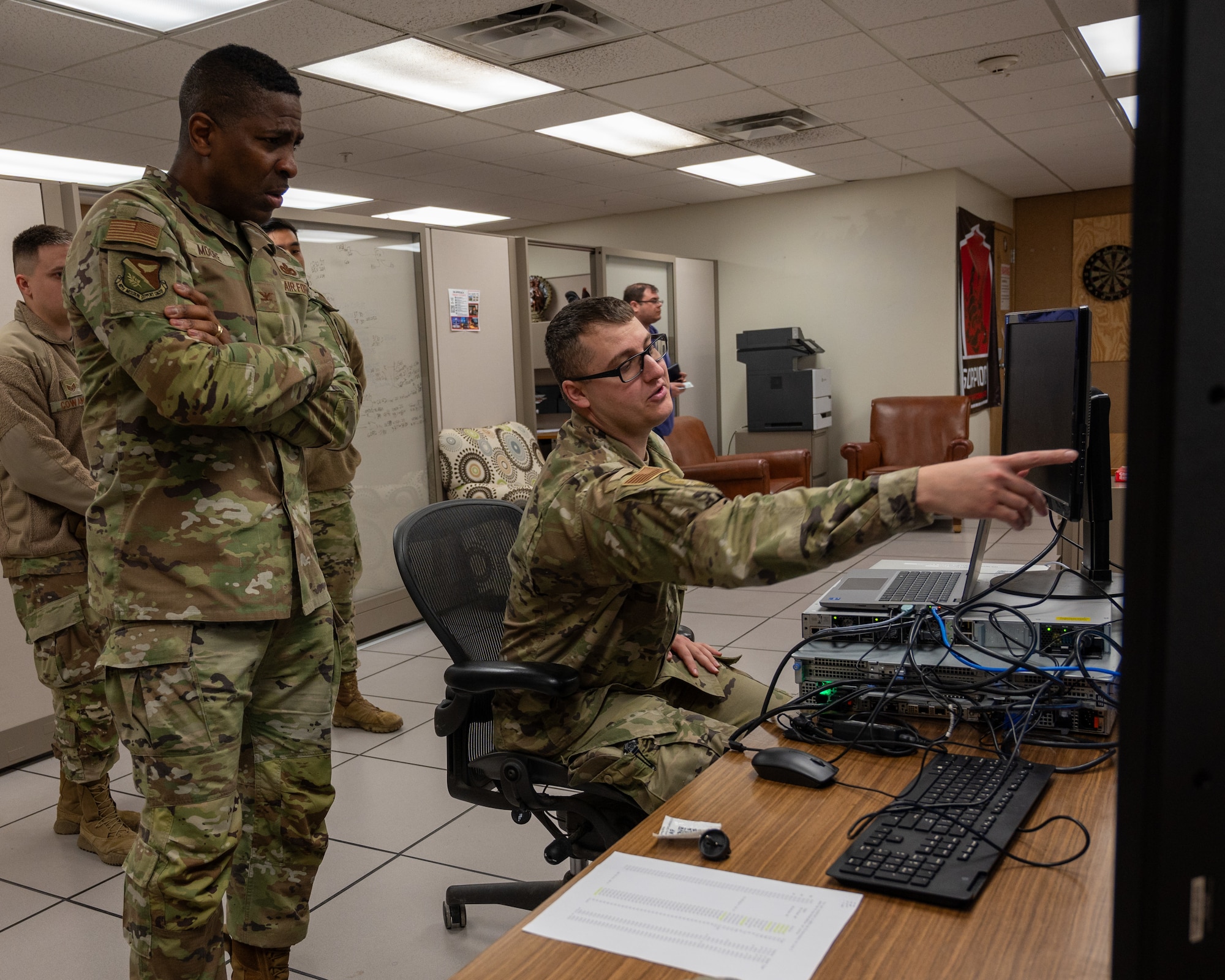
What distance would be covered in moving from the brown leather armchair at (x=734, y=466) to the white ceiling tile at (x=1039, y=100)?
Result: 8.15 ft

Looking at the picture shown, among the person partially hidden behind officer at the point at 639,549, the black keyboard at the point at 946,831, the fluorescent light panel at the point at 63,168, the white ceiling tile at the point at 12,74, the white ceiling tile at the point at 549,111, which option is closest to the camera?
the black keyboard at the point at 946,831

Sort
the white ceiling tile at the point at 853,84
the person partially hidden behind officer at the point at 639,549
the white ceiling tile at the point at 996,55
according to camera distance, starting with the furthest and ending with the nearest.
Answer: the white ceiling tile at the point at 853,84, the white ceiling tile at the point at 996,55, the person partially hidden behind officer at the point at 639,549

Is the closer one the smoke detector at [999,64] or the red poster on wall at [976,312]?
the smoke detector at [999,64]

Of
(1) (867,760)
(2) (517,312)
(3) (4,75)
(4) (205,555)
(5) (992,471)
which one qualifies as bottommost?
(1) (867,760)

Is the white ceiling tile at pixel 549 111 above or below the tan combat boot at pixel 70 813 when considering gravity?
above

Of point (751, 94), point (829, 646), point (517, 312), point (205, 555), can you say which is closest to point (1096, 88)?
point (751, 94)

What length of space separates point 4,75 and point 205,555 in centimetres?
437

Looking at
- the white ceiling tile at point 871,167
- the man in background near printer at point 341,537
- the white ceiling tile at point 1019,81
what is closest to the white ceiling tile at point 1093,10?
the white ceiling tile at point 1019,81

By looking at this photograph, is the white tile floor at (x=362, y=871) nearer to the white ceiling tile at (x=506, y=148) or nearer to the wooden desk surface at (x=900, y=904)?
the wooden desk surface at (x=900, y=904)

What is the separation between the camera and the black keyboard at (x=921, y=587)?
157cm

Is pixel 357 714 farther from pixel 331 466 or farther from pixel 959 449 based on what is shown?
pixel 959 449

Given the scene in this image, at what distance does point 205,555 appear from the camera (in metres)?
1.50

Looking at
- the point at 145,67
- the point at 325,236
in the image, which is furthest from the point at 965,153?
the point at 145,67

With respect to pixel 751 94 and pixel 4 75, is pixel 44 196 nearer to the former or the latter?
pixel 4 75
